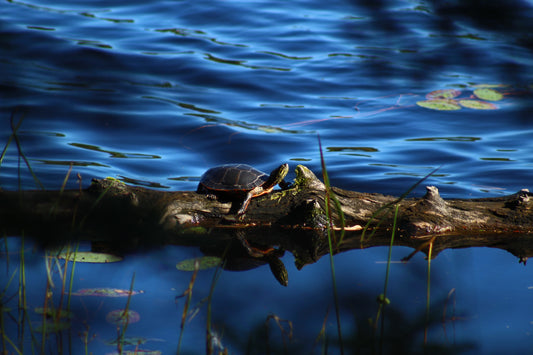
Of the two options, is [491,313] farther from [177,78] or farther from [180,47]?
[180,47]

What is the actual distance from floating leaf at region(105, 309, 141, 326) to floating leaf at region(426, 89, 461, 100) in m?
6.12

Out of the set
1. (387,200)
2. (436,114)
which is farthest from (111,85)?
(436,114)

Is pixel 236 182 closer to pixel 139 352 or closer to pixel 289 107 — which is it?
pixel 139 352

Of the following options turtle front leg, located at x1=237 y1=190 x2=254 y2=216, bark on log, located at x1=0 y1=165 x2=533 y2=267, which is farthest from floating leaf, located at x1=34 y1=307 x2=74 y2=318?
turtle front leg, located at x1=237 y1=190 x2=254 y2=216

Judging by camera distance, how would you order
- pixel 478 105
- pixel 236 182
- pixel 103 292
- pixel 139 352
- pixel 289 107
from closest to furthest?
pixel 139 352 → pixel 103 292 → pixel 236 182 → pixel 478 105 → pixel 289 107

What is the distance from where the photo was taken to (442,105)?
7.05 meters

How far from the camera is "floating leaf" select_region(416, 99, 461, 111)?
6957 millimetres

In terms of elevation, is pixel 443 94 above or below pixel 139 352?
above

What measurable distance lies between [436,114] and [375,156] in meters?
1.86

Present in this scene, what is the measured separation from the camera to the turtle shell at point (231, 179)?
3.66 meters

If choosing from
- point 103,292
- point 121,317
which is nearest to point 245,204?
point 103,292

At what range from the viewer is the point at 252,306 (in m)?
2.51

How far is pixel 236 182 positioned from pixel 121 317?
1560 millimetres

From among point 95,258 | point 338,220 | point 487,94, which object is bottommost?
point 95,258
